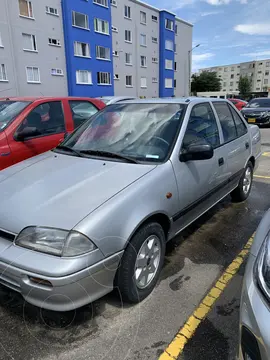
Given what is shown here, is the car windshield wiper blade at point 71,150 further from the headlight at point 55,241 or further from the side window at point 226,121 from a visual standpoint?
the side window at point 226,121

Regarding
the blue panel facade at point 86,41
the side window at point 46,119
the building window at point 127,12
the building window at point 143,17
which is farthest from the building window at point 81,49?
the side window at point 46,119

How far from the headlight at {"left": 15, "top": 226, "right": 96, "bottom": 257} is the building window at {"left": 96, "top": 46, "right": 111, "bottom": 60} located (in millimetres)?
28561

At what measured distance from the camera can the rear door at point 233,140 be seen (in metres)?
3.72

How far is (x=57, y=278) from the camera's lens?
1.76 metres

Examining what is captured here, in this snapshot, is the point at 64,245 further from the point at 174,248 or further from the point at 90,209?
the point at 174,248

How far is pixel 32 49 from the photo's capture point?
21.8 m

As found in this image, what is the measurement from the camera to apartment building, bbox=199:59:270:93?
4105 inches

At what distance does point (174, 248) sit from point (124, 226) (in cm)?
143

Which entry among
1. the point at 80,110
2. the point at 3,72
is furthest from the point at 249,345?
the point at 3,72

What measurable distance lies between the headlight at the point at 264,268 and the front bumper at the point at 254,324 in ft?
0.10

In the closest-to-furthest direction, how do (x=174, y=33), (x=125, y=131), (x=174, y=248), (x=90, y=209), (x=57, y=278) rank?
(x=57, y=278)
(x=90, y=209)
(x=125, y=131)
(x=174, y=248)
(x=174, y=33)

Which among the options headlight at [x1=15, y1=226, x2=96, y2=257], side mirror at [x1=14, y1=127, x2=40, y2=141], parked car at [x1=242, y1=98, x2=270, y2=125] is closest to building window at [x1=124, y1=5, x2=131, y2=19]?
parked car at [x1=242, y1=98, x2=270, y2=125]

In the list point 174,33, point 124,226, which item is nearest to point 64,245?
point 124,226

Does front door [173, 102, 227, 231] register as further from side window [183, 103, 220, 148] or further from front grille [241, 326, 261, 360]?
front grille [241, 326, 261, 360]
